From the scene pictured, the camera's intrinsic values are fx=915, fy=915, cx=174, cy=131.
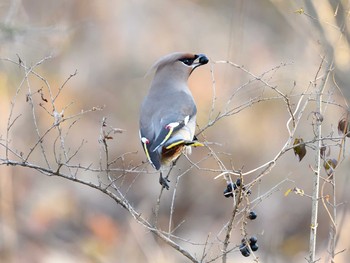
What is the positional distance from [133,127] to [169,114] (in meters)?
A: 6.21

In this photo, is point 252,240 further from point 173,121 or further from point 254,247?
point 173,121

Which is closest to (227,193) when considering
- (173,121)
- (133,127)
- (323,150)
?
(323,150)

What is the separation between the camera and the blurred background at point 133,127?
934 centimetres

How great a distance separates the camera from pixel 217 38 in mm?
12227

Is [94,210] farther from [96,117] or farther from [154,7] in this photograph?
[154,7]

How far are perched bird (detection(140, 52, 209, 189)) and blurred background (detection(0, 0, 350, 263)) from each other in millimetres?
2668

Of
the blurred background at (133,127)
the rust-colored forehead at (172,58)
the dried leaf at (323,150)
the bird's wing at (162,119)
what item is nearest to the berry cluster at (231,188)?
the dried leaf at (323,150)

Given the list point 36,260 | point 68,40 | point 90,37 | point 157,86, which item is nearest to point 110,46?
point 90,37

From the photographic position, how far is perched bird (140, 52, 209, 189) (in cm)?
459

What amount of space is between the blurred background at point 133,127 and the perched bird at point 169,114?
2668 mm

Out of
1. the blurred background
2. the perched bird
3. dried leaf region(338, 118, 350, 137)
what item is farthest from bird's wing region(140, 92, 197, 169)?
the blurred background

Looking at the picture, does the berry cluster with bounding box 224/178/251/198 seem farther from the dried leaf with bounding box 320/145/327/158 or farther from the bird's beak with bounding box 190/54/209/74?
the bird's beak with bounding box 190/54/209/74

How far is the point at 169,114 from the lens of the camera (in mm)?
4961

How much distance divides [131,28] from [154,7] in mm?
470
